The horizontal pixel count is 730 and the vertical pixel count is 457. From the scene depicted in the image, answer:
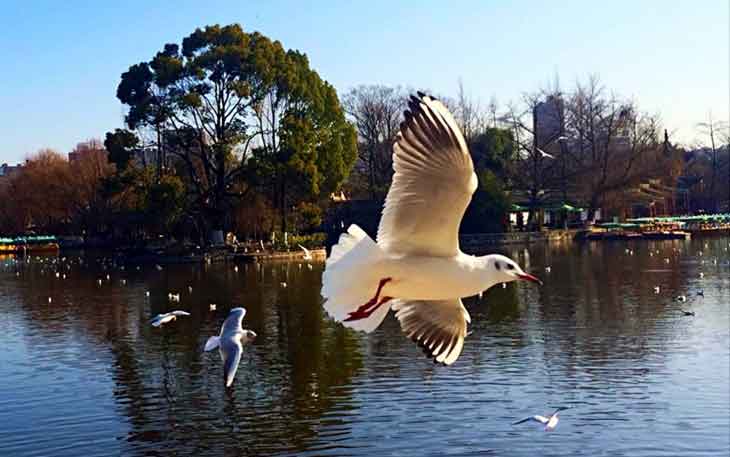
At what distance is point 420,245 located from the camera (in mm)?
5184

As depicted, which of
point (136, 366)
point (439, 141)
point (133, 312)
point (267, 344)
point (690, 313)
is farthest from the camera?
point (133, 312)

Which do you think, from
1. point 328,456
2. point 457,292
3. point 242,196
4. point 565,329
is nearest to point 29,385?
point 328,456

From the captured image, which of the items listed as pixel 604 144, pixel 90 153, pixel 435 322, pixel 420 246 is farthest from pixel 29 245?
Result: pixel 420 246

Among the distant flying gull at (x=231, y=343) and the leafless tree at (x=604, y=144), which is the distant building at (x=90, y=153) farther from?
the distant flying gull at (x=231, y=343)

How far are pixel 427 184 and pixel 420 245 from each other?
361 mm

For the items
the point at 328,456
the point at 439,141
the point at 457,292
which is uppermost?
the point at 439,141

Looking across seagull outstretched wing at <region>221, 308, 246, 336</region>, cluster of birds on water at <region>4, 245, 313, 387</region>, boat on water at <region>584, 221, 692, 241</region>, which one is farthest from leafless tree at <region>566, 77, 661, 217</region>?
seagull outstretched wing at <region>221, 308, 246, 336</region>

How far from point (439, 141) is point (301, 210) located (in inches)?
1679

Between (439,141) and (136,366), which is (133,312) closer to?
(136,366)

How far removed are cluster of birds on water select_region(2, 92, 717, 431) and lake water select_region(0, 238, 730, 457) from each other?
34.3ft

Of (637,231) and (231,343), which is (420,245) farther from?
(637,231)

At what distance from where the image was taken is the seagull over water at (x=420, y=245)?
490 cm

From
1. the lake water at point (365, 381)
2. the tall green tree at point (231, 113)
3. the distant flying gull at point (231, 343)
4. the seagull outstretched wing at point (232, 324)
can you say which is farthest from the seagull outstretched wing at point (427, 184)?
the tall green tree at point (231, 113)

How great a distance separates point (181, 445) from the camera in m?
15.8
